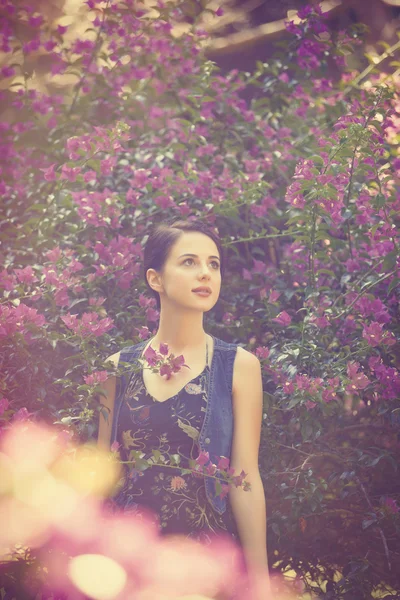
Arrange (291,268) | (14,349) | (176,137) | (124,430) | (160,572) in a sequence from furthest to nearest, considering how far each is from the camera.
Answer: (176,137) < (291,268) < (14,349) < (124,430) < (160,572)

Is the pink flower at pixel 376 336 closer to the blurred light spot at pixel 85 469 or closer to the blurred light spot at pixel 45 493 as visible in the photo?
the blurred light spot at pixel 85 469

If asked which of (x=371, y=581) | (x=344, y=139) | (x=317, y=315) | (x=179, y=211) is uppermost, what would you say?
(x=344, y=139)

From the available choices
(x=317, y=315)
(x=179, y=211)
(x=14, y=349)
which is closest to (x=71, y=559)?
(x=14, y=349)

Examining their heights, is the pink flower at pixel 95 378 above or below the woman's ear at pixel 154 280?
below

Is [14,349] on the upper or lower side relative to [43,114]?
lower

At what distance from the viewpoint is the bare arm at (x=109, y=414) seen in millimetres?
2428

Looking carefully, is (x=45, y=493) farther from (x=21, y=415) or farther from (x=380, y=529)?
(x=380, y=529)

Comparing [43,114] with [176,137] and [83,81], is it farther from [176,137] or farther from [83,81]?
[176,137]

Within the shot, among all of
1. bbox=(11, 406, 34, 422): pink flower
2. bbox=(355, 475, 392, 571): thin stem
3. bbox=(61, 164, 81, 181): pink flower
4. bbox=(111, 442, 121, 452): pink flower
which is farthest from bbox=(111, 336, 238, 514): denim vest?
bbox=(61, 164, 81, 181): pink flower

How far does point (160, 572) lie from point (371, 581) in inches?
32.8

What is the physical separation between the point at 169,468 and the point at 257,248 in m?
1.28

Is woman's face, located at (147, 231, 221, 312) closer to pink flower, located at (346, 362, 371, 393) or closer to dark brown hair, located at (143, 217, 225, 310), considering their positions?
dark brown hair, located at (143, 217, 225, 310)

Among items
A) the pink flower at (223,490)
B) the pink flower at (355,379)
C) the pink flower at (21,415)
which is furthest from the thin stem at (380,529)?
the pink flower at (21,415)

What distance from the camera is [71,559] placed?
2.22m
